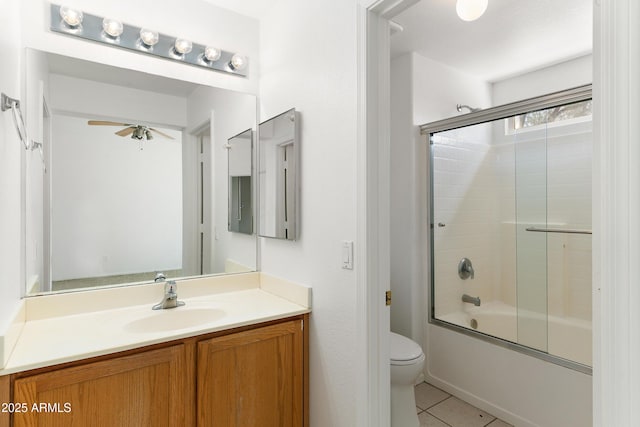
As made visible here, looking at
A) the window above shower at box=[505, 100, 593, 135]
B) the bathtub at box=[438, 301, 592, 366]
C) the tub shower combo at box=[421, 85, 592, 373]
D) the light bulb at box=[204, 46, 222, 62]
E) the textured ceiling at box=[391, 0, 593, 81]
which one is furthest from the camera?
the window above shower at box=[505, 100, 593, 135]

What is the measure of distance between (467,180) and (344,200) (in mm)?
1761

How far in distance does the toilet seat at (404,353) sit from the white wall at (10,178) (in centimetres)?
158

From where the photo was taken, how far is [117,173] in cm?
173

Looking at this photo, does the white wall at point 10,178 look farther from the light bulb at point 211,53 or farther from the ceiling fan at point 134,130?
the light bulb at point 211,53

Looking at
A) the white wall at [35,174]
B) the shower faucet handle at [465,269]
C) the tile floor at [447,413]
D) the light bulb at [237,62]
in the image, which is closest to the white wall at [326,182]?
the light bulb at [237,62]

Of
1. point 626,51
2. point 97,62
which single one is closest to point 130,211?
point 97,62

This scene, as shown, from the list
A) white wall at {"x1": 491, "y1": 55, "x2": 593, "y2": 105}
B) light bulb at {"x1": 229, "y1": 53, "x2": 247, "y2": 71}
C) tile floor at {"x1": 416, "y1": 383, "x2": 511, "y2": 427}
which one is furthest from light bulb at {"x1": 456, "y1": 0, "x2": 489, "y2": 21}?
tile floor at {"x1": 416, "y1": 383, "x2": 511, "y2": 427}

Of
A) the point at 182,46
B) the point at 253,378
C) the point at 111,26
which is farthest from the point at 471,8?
the point at 253,378

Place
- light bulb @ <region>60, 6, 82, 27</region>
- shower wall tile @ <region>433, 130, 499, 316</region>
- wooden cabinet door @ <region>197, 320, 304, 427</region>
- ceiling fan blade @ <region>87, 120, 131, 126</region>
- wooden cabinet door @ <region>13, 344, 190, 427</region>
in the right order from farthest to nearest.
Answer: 1. shower wall tile @ <region>433, 130, 499, 316</region>
2. ceiling fan blade @ <region>87, 120, 131, 126</region>
3. light bulb @ <region>60, 6, 82, 27</region>
4. wooden cabinet door @ <region>197, 320, 304, 427</region>
5. wooden cabinet door @ <region>13, 344, 190, 427</region>

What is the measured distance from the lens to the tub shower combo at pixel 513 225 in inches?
95.9

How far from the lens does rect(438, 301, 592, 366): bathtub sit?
2.16 metres

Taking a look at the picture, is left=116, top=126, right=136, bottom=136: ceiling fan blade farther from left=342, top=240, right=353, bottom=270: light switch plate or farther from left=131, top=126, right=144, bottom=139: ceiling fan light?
left=342, top=240, right=353, bottom=270: light switch plate

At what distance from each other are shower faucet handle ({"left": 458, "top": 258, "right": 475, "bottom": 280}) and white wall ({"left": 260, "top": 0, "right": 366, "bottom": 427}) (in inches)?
62.7

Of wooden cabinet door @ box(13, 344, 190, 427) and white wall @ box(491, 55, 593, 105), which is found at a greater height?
white wall @ box(491, 55, 593, 105)
